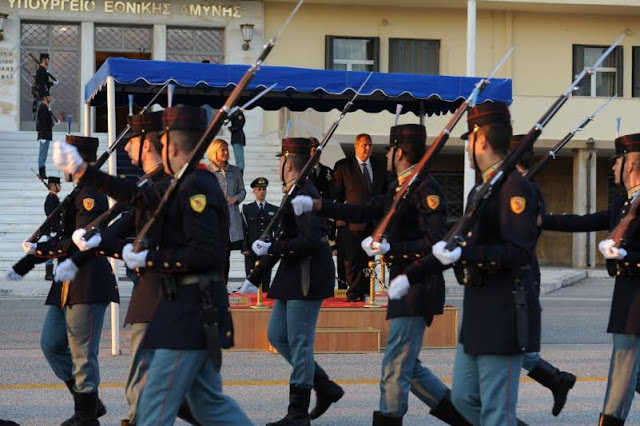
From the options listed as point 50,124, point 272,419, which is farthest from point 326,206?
point 50,124

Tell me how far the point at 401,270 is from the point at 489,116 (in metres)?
1.71

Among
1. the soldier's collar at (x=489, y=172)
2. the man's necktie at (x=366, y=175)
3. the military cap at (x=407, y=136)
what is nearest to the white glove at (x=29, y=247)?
the military cap at (x=407, y=136)

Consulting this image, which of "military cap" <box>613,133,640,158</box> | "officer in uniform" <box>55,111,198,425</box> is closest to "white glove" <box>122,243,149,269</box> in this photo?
"officer in uniform" <box>55,111,198,425</box>

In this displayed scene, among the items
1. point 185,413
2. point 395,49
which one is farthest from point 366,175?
point 395,49

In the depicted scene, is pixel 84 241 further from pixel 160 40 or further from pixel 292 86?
pixel 160 40

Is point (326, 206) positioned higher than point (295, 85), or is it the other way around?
point (295, 85)

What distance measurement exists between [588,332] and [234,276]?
361 inches

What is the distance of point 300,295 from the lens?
8.78 m

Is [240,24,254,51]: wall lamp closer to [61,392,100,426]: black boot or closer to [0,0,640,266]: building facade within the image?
[0,0,640,266]: building facade

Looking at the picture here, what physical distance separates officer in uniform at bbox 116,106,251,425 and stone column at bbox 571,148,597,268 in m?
24.2

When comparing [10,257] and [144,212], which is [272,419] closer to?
[144,212]

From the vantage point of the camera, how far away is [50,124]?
→ 24984 mm

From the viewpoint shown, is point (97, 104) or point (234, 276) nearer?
point (97, 104)

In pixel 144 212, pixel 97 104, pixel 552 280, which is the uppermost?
pixel 97 104
